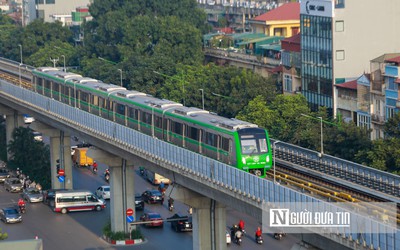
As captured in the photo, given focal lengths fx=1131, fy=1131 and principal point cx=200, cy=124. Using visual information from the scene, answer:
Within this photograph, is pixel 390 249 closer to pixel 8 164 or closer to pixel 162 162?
pixel 162 162

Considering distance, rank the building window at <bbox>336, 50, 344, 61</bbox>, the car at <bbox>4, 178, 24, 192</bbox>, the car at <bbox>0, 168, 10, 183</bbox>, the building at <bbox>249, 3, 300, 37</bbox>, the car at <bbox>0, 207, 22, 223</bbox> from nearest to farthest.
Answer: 1. the car at <bbox>0, 207, 22, 223</bbox>
2. the car at <bbox>4, 178, 24, 192</bbox>
3. the building window at <bbox>336, 50, 344, 61</bbox>
4. the car at <bbox>0, 168, 10, 183</bbox>
5. the building at <bbox>249, 3, 300, 37</bbox>

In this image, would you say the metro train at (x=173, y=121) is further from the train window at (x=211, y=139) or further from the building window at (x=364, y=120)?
the building window at (x=364, y=120)

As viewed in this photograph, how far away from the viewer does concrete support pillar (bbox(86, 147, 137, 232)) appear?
86312mm

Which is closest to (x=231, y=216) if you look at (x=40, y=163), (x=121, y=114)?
(x=121, y=114)

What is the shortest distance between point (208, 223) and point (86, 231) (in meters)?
19.4

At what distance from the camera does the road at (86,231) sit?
8199 cm

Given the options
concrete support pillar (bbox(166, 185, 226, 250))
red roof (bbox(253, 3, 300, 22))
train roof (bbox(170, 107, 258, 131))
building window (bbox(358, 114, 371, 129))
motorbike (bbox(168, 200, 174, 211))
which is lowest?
motorbike (bbox(168, 200, 174, 211))

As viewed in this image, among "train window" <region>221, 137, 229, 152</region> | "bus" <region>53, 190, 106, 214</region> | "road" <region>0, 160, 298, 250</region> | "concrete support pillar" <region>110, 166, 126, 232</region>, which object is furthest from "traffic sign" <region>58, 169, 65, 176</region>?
"train window" <region>221, 137, 229, 152</region>

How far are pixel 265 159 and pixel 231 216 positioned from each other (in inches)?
897

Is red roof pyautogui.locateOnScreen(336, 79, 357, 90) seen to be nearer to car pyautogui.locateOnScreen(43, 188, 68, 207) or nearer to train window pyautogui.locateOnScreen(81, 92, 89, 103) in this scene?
train window pyautogui.locateOnScreen(81, 92, 89, 103)

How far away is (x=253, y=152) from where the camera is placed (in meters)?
68.2

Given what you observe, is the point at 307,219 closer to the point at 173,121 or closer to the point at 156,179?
the point at 173,121

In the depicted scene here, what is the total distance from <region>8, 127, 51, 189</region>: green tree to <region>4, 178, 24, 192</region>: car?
2315mm

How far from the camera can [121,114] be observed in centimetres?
8962
